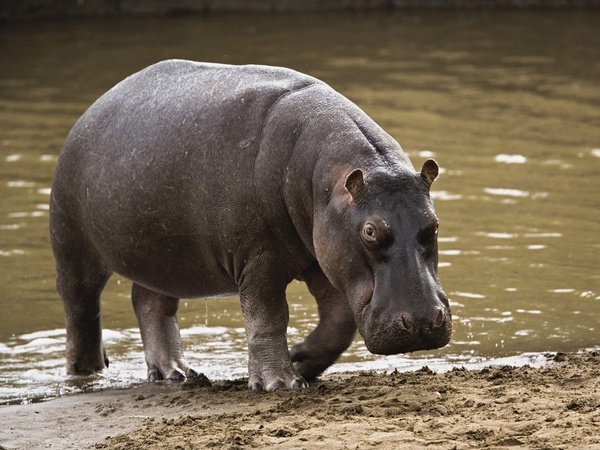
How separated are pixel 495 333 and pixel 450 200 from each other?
10.2 ft

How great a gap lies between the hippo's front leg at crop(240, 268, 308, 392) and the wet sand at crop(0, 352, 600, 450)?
4.3 inches

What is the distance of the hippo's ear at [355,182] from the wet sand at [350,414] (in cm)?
83

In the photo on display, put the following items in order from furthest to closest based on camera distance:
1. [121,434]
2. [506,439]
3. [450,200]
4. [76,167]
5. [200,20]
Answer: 1. [200,20]
2. [450,200]
3. [76,167]
4. [121,434]
5. [506,439]

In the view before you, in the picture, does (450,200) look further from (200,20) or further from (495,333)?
(200,20)

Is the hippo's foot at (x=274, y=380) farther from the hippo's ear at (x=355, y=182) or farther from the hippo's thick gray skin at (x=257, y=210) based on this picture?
the hippo's ear at (x=355, y=182)

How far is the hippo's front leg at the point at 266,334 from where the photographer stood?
560 centimetres

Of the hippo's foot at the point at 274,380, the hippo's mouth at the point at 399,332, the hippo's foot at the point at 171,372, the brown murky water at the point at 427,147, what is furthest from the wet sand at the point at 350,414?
the brown murky water at the point at 427,147

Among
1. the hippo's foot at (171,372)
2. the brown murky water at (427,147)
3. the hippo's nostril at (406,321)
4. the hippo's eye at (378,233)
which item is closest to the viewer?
the hippo's nostril at (406,321)

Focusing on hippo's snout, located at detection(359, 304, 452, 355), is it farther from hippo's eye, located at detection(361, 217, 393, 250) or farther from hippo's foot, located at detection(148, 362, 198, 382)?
hippo's foot, located at detection(148, 362, 198, 382)

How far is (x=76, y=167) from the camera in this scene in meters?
6.38

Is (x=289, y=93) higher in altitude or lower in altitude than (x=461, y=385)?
higher

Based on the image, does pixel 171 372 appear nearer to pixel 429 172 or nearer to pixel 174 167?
pixel 174 167

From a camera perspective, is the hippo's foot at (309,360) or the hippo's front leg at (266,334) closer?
the hippo's front leg at (266,334)

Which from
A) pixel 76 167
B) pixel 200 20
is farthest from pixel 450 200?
pixel 200 20
